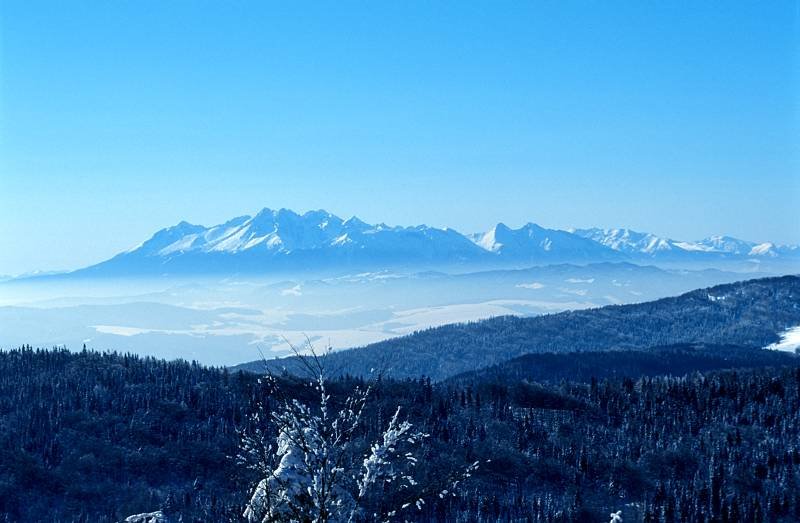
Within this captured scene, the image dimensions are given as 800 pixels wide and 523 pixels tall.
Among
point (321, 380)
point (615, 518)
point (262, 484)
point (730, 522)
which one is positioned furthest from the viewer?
point (730, 522)

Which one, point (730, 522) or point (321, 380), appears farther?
point (730, 522)

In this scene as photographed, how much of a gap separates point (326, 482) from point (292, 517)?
1.84 m

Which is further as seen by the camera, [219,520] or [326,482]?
[219,520]

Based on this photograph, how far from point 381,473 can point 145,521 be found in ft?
136

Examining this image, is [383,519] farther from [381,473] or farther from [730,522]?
[730,522]

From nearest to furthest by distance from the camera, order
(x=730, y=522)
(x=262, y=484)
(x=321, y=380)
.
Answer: (x=321, y=380) < (x=262, y=484) < (x=730, y=522)

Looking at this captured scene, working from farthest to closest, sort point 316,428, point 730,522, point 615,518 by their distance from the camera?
point 730,522
point 615,518
point 316,428

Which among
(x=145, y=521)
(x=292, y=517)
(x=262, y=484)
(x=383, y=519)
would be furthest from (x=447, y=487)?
(x=145, y=521)

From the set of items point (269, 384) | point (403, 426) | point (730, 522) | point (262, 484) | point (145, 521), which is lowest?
point (730, 522)

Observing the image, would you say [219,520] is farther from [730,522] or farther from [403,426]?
[403,426]

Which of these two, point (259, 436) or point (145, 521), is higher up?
point (259, 436)

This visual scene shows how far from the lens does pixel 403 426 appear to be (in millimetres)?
23906

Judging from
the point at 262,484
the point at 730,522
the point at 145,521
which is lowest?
the point at 730,522

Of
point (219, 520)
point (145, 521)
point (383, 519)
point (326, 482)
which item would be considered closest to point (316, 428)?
point (326, 482)
